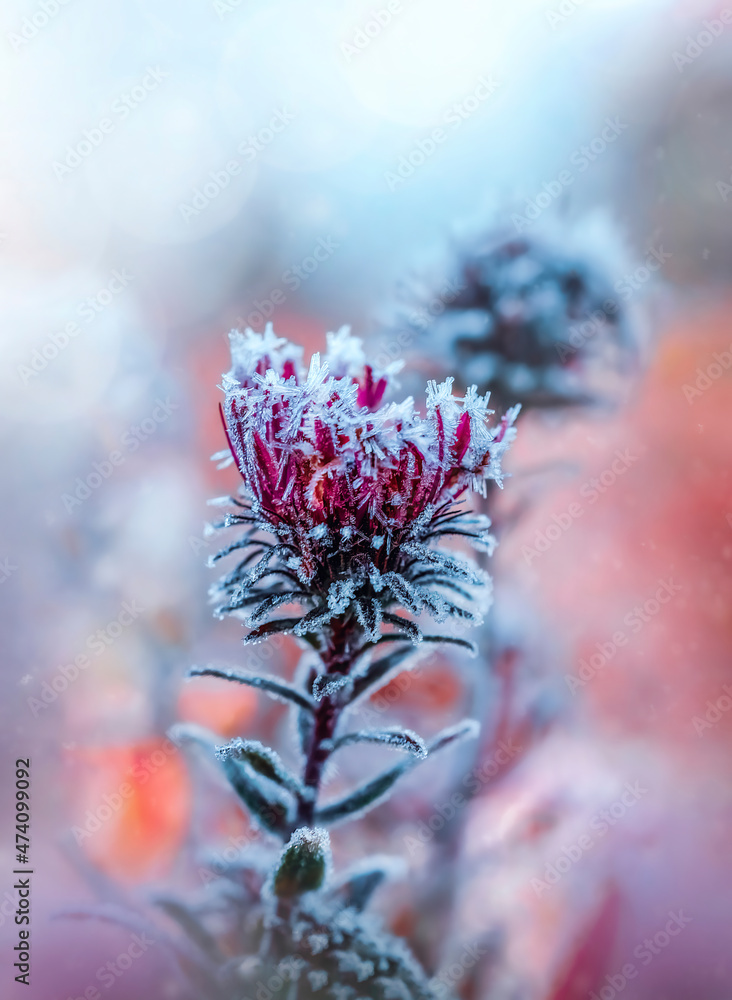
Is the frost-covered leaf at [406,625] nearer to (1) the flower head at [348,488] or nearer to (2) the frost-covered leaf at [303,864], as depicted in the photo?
(1) the flower head at [348,488]

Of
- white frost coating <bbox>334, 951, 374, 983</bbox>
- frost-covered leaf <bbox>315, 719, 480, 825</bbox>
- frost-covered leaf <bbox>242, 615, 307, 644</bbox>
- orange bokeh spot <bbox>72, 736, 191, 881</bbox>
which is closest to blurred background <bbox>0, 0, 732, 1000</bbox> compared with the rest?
orange bokeh spot <bbox>72, 736, 191, 881</bbox>

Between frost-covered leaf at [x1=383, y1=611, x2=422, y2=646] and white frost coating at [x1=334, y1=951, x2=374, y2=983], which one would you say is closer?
frost-covered leaf at [x1=383, y1=611, x2=422, y2=646]

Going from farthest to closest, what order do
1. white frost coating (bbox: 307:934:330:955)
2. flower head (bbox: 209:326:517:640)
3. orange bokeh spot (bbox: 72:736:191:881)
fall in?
orange bokeh spot (bbox: 72:736:191:881), white frost coating (bbox: 307:934:330:955), flower head (bbox: 209:326:517:640)

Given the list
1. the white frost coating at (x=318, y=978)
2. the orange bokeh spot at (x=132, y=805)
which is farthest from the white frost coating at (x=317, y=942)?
the orange bokeh spot at (x=132, y=805)

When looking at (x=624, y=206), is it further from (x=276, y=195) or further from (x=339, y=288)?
(x=276, y=195)

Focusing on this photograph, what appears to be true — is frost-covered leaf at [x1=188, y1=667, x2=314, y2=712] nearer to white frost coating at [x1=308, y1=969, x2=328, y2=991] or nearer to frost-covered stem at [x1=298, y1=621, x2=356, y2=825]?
frost-covered stem at [x1=298, y1=621, x2=356, y2=825]
